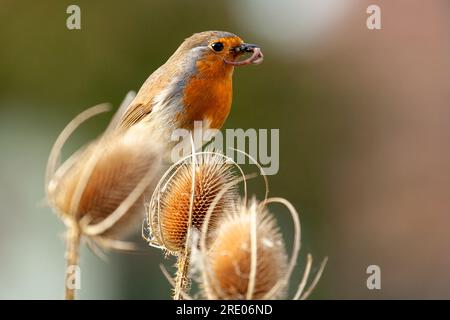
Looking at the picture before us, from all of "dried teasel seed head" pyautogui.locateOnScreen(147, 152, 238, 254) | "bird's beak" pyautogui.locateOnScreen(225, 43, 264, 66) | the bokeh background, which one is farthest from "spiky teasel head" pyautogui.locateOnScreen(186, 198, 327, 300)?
the bokeh background

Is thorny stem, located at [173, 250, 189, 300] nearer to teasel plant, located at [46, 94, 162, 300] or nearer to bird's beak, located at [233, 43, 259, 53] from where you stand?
teasel plant, located at [46, 94, 162, 300]

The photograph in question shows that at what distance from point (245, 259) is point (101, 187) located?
0.63 meters

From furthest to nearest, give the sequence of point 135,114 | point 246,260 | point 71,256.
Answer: point 135,114
point 246,260
point 71,256

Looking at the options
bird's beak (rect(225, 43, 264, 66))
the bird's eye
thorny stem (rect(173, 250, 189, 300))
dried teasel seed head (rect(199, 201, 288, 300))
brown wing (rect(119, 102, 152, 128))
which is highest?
the bird's eye

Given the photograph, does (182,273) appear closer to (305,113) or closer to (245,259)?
(245,259)

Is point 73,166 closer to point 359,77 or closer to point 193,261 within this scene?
point 193,261

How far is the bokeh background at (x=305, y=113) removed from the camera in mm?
7535

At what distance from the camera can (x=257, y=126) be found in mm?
8336

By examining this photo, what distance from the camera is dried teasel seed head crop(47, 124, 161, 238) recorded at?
2.51 m

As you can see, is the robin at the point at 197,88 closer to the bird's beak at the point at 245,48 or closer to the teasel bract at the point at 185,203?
the bird's beak at the point at 245,48

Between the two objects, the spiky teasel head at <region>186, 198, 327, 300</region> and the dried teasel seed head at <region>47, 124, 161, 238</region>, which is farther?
the dried teasel seed head at <region>47, 124, 161, 238</region>

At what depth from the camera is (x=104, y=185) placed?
2.62 m

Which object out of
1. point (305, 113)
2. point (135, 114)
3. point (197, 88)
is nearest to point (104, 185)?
point (197, 88)

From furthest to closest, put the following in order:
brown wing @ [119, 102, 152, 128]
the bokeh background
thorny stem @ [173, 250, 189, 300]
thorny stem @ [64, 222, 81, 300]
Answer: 1. the bokeh background
2. brown wing @ [119, 102, 152, 128]
3. thorny stem @ [173, 250, 189, 300]
4. thorny stem @ [64, 222, 81, 300]
